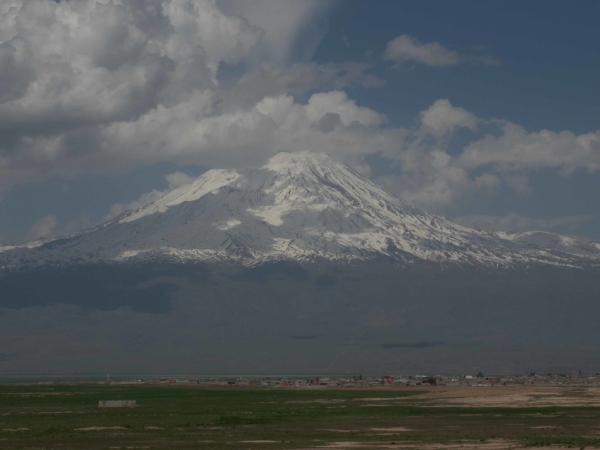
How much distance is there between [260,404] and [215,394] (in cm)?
3559

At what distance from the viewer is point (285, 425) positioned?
95.1 meters

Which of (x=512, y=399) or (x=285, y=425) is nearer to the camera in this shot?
(x=285, y=425)

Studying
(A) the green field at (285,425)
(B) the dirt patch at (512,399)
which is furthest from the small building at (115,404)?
(B) the dirt patch at (512,399)

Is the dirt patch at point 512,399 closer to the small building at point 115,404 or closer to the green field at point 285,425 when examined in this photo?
the green field at point 285,425

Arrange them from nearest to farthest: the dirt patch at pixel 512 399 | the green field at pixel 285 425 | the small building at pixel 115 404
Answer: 1. the green field at pixel 285 425
2. the small building at pixel 115 404
3. the dirt patch at pixel 512 399

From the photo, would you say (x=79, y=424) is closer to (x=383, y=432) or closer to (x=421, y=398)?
(x=383, y=432)

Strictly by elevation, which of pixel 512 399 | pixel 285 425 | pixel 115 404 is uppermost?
pixel 115 404

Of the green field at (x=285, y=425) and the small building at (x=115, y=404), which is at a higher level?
the small building at (x=115, y=404)

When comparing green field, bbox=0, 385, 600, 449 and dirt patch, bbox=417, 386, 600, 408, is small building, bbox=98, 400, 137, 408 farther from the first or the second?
dirt patch, bbox=417, 386, 600, 408

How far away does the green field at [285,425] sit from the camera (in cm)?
7806

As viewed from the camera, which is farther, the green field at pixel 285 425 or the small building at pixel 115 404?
the small building at pixel 115 404

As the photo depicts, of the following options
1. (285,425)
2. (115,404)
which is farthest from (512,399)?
(285,425)

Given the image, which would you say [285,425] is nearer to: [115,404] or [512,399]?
[115,404]

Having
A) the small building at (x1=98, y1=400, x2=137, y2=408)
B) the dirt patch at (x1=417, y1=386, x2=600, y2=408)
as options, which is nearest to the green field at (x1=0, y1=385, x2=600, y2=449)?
the small building at (x1=98, y1=400, x2=137, y2=408)
